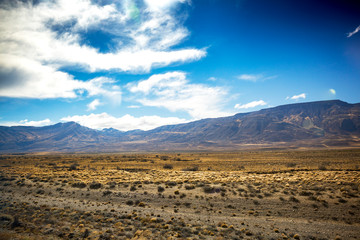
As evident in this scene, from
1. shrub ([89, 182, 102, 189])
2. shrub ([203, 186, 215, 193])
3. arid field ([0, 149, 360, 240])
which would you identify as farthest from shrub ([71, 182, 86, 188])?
shrub ([203, 186, 215, 193])

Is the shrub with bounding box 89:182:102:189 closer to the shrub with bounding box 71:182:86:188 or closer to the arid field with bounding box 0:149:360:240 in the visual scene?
the arid field with bounding box 0:149:360:240

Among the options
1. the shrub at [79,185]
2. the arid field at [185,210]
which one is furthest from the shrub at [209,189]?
the shrub at [79,185]

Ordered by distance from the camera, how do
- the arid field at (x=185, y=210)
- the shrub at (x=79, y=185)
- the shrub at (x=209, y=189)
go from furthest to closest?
the shrub at (x=79, y=185), the shrub at (x=209, y=189), the arid field at (x=185, y=210)

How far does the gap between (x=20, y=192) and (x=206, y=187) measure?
22236mm

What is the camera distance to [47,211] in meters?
15.4

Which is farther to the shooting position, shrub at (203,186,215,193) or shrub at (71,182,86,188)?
shrub at (71,182,86,188)

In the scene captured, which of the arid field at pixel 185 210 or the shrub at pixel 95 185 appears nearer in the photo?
the arid field at pixel 185 210

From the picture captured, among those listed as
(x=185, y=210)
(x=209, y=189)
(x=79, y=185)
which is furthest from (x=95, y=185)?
(x=209, y=189)

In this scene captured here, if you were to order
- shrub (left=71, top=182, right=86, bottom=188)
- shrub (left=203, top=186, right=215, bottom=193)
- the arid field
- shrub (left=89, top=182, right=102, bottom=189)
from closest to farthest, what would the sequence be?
the arid field → shrub (left=203, top=186, right=215, bottom=193) → shrub (left=89, top=182, right=102, bottom=189) → shrub (left=71, top=182, right=86, bottom=188)

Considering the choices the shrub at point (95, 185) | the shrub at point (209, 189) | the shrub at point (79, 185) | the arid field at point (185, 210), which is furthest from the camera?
the shrub at point (79, 185)

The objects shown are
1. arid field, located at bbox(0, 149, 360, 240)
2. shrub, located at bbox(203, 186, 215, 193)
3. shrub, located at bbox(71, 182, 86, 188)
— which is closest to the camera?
arid field, located at bbox(0, 149, 360, 240)

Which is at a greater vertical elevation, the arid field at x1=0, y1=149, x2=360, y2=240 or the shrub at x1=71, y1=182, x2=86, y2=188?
the shrub at x1=71, y1=182, x2=86, y2=188

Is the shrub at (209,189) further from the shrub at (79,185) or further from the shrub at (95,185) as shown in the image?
the shrub at (79,185)

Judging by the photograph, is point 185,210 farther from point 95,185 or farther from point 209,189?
point 95,185
